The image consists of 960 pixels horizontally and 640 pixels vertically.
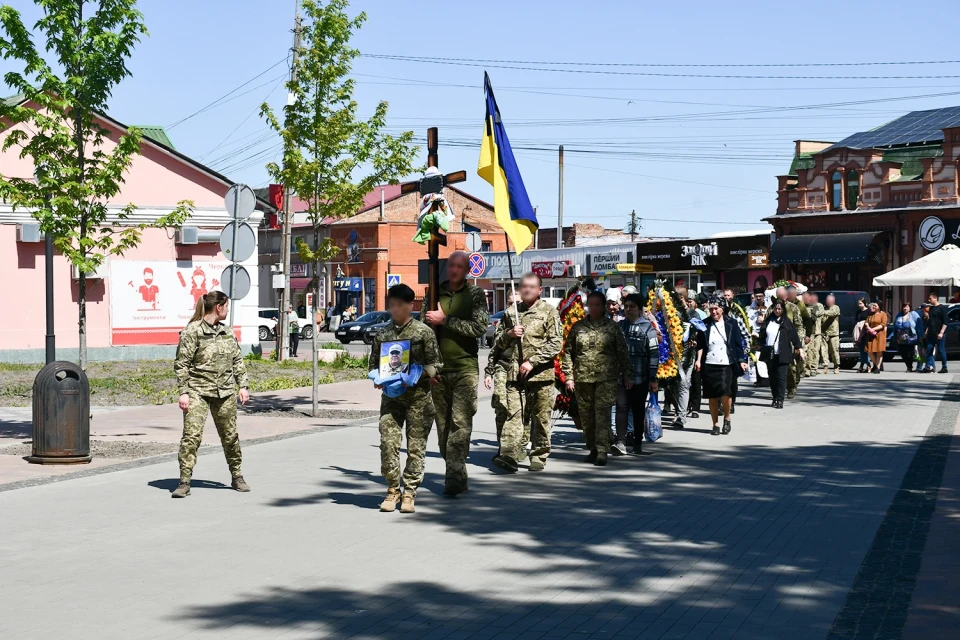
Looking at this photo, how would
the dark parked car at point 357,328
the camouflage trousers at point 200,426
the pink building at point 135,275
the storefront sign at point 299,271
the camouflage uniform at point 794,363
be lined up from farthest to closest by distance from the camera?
the storefront sign at point 299,271
the dark parked car at point 357,328
the pink building at point 135,275
the camouflage uniform at point 794,363
the camouflage trousers at point 200,426

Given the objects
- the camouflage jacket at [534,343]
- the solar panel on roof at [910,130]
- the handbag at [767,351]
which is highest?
the solar panel on roof at [910,130]

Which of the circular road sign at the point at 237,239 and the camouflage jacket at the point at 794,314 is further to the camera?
the camouflage jacket at the point at 794,314

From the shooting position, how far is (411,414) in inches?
358

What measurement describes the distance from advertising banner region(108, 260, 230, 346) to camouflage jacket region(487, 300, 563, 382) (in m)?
17.6

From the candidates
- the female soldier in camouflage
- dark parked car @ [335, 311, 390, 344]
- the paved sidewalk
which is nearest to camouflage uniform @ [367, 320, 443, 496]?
the paved sidewalk

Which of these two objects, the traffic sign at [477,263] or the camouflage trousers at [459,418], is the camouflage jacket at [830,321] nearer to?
the traffic sign at [477,263]

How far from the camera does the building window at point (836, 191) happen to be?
45156 mm

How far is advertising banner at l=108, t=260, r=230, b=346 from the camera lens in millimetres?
27375

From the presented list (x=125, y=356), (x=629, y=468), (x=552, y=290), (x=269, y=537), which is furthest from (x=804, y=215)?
(x=269, y=537)

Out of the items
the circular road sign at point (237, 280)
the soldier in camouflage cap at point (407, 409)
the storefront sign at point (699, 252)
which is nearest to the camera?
the soldier in camouflage cap at point (407, 409)

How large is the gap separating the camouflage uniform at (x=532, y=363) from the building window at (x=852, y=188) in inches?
1425

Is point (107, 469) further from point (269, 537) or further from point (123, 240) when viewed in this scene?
point (269, 537)

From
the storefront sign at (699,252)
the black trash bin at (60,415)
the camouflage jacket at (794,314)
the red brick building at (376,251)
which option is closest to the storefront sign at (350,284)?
the red brick building at (376,251)

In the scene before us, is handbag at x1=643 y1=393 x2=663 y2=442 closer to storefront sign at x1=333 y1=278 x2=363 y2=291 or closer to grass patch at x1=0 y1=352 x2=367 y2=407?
grass patch at x1=0 y1=352 x2=367 y2=407
